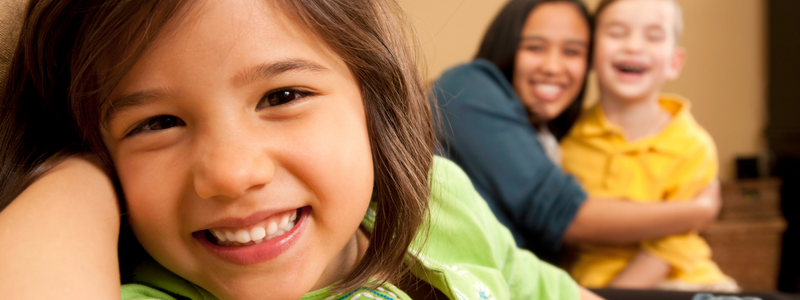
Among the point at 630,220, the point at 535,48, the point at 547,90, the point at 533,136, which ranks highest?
the point at 535,48

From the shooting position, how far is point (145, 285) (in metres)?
0.50

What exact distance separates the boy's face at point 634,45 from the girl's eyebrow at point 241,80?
1.11 metres

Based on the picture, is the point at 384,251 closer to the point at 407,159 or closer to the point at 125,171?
the point at 407,159

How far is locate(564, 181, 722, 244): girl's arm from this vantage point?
126 centimetres

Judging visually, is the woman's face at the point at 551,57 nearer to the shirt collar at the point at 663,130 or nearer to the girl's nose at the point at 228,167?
the shirt collar at the point at 663,130

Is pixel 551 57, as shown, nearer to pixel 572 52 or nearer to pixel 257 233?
pixel 572 52

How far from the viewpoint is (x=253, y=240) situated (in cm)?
47

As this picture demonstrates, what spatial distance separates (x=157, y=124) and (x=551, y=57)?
1.12m

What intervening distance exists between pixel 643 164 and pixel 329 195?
1094 millimetres

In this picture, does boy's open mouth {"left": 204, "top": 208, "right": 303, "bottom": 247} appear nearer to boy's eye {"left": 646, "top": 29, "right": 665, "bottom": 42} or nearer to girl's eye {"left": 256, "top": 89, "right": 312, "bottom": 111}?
girl's eye {"left": 256, "top": 89, "right": 312, "bottom": 111}

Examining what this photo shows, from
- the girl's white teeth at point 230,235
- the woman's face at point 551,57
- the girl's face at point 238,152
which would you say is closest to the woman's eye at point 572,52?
the woman's face at point 551,57

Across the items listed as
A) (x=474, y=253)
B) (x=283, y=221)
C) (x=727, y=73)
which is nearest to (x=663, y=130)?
(x=474, y=253)

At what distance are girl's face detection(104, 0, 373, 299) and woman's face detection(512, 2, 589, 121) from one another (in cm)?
100

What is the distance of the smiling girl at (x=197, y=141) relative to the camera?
427 mm
